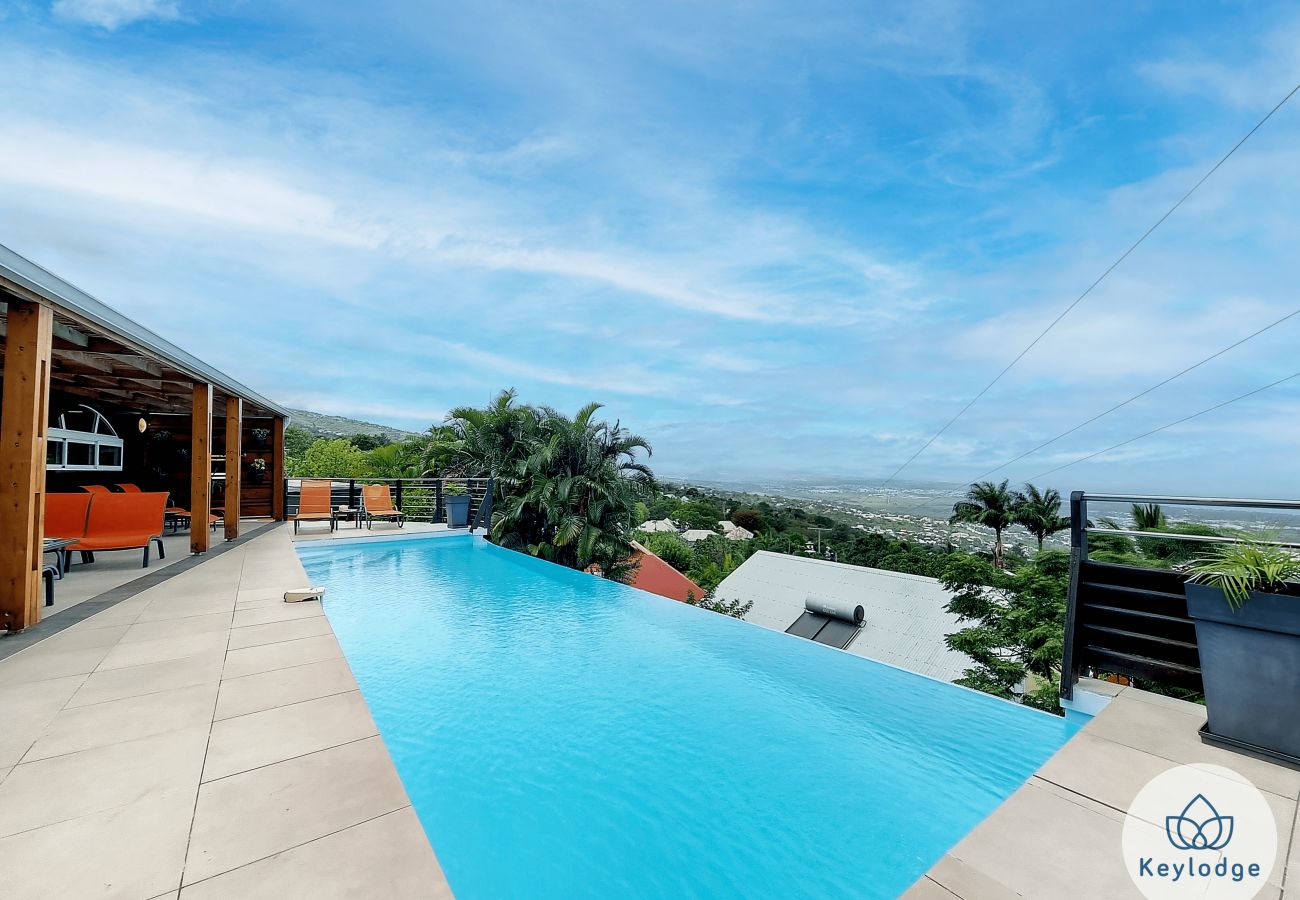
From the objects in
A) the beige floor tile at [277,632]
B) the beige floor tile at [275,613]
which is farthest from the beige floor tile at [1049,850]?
the beige floor tile at [275,613]

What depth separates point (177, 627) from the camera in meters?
4.42

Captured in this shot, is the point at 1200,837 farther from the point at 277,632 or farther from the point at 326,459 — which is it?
the point at 326,459

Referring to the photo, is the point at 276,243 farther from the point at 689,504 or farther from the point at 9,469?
the point at 689,504

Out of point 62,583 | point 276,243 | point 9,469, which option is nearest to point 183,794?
point 9,469

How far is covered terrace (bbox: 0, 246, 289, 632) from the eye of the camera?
13.7 ft

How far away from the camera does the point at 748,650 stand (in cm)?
523

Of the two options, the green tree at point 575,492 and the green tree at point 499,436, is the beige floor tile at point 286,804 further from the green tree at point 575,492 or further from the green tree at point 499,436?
the green tree at point 499,436

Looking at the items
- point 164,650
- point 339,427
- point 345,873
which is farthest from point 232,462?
point 339,427

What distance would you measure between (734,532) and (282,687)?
2022 inches

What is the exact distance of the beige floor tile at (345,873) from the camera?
1.64m

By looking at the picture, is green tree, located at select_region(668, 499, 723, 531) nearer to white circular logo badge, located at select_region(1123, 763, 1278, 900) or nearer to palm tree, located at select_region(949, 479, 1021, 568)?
palm tree, located at select_region(949, 479, 1021, 568)

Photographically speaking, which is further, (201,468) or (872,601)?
(872,601)

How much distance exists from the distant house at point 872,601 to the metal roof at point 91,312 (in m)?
11.3

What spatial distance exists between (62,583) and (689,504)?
166 feet
